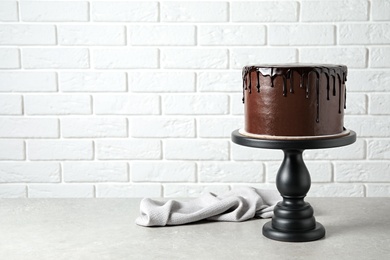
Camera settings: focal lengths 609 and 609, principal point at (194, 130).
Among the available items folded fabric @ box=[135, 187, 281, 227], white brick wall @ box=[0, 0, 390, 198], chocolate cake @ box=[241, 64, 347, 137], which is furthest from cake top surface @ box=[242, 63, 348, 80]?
white brick wall @ box=[0, 0, 390, 198]

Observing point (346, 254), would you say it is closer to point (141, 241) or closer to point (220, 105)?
point (141, 241)

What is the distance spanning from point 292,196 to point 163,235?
1.08 feet

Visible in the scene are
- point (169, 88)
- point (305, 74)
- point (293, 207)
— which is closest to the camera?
point (305, 74)

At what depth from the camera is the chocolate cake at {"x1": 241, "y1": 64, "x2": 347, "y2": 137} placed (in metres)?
1.40

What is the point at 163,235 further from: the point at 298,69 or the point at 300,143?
the point at 298,69

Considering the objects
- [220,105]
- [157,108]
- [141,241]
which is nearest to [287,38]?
[220,105]

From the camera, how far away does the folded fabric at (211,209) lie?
5.08 feet

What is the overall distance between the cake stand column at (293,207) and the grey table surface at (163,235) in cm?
4

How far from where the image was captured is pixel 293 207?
1.50 meters

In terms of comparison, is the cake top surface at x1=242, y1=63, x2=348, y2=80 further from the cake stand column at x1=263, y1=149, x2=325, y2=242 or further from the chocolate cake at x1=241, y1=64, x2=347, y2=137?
the cake stand column at x1=263, y1=149, x2=325, y2=242

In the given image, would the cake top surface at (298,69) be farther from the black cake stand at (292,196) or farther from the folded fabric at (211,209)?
the folded fabric at (211,209)

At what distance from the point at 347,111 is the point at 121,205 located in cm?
116

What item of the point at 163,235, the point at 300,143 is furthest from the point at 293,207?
the point at 163,235

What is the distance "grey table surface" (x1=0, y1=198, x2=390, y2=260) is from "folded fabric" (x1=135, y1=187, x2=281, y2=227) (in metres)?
0.02
